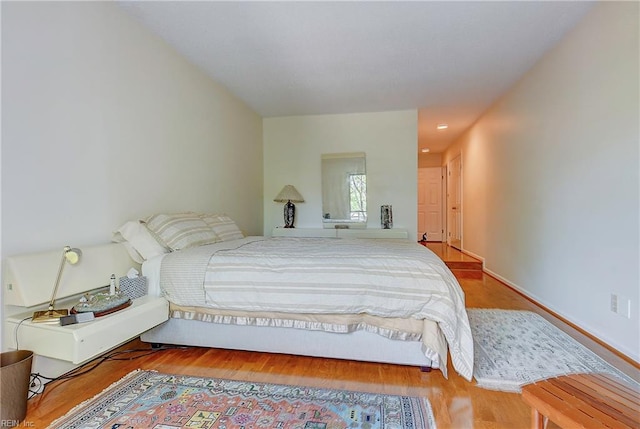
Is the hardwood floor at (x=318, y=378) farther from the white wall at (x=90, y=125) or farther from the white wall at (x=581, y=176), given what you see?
the white wall at (x=90, y=125)

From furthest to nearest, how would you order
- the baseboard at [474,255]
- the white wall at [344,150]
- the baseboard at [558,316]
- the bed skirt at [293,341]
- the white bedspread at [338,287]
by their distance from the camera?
the baseboard at [474,255] < the white wall at [344,150] < the baseboard at [558,316] < the bed skirt at [293,341] < the white bedspread at [338,287]

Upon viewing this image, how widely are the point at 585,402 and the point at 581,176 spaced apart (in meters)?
2.03

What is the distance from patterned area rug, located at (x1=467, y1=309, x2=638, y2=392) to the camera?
166 cm

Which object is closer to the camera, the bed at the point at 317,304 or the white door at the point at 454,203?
the bed at the point at 317,304

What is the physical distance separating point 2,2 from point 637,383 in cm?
391

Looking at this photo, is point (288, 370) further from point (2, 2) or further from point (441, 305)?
point (2, 2)

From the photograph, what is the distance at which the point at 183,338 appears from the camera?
1984mm

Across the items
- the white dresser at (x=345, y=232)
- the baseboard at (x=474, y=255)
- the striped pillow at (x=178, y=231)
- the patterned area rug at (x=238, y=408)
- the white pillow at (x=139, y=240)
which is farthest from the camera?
the baseboard at (x=474, y=255)

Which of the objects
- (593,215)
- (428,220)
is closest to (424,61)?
(593,215)

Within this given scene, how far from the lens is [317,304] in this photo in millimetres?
1735

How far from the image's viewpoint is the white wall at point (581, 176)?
6.20 ft

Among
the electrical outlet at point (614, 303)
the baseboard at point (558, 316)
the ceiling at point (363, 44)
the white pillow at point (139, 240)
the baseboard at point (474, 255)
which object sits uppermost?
the ceiling at point (363, 44)

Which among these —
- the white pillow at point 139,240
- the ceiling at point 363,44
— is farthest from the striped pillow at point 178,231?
the ceiling at point 363,44

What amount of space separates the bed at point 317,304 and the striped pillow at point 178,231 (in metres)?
0.11
